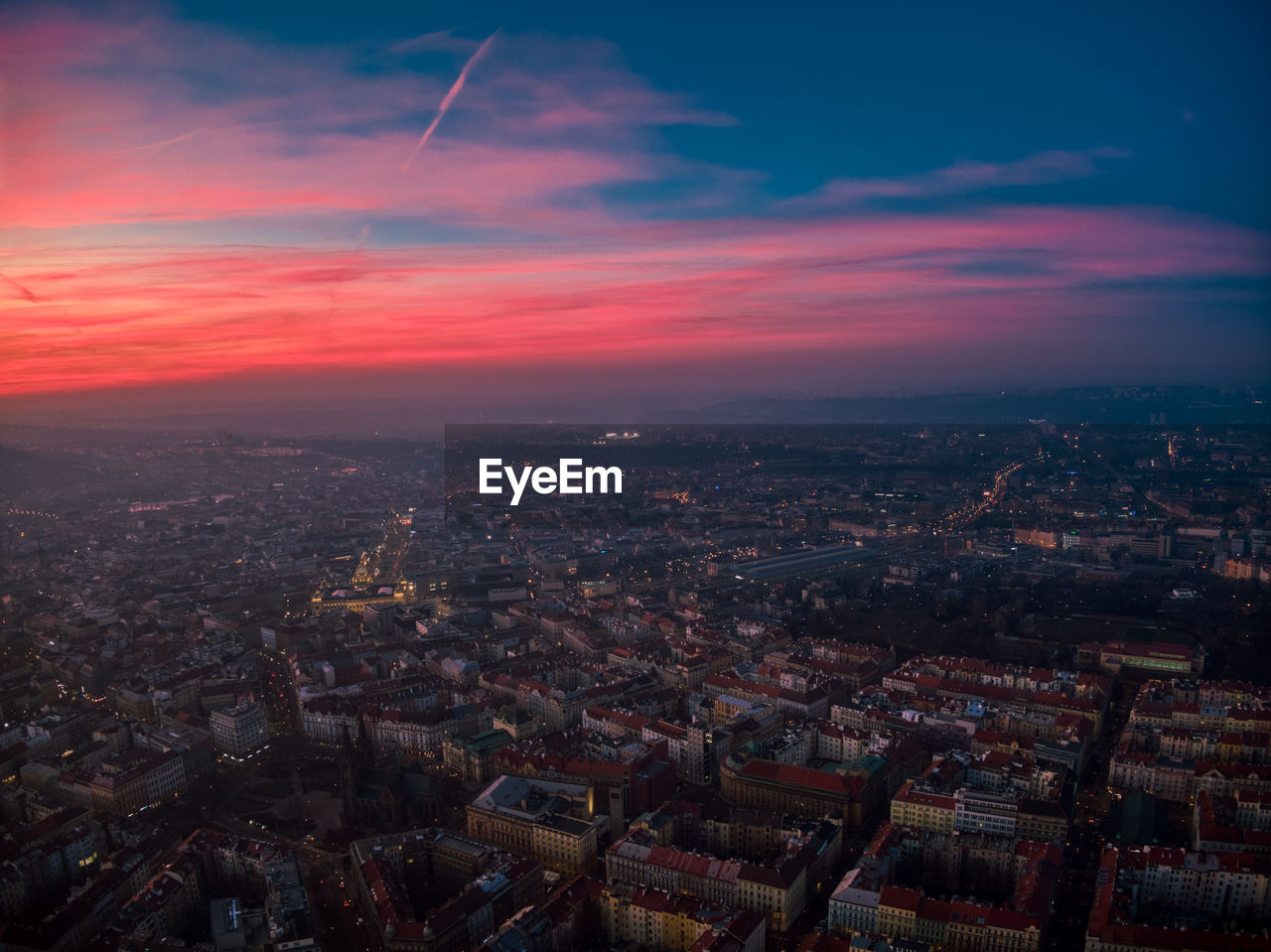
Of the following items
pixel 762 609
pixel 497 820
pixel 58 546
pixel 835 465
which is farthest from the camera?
pixel 835 465

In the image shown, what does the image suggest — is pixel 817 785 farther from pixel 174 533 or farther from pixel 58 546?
pixel 174 533

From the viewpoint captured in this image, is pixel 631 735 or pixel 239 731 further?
pixel 239 731

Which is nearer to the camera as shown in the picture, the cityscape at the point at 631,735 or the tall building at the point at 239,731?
the cityscape at the point at 631,735

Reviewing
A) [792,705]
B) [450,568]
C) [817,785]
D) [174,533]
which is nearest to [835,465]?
[450,568]

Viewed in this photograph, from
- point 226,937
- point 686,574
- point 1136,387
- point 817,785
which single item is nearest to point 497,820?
point 226,937

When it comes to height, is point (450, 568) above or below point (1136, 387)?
below

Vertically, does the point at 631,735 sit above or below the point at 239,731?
above

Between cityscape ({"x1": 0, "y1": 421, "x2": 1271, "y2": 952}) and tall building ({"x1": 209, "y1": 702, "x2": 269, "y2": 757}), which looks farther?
tall building ({"x1": 209, "y1": 702, "x2": 269, "y2": 757})

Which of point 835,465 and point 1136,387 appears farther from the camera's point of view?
point 1136,387

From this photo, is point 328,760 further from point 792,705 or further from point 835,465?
point 835,465

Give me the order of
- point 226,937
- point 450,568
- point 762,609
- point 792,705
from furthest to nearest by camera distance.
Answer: point 450,568 → point 762,609 → point 792,705 → point 226,937
